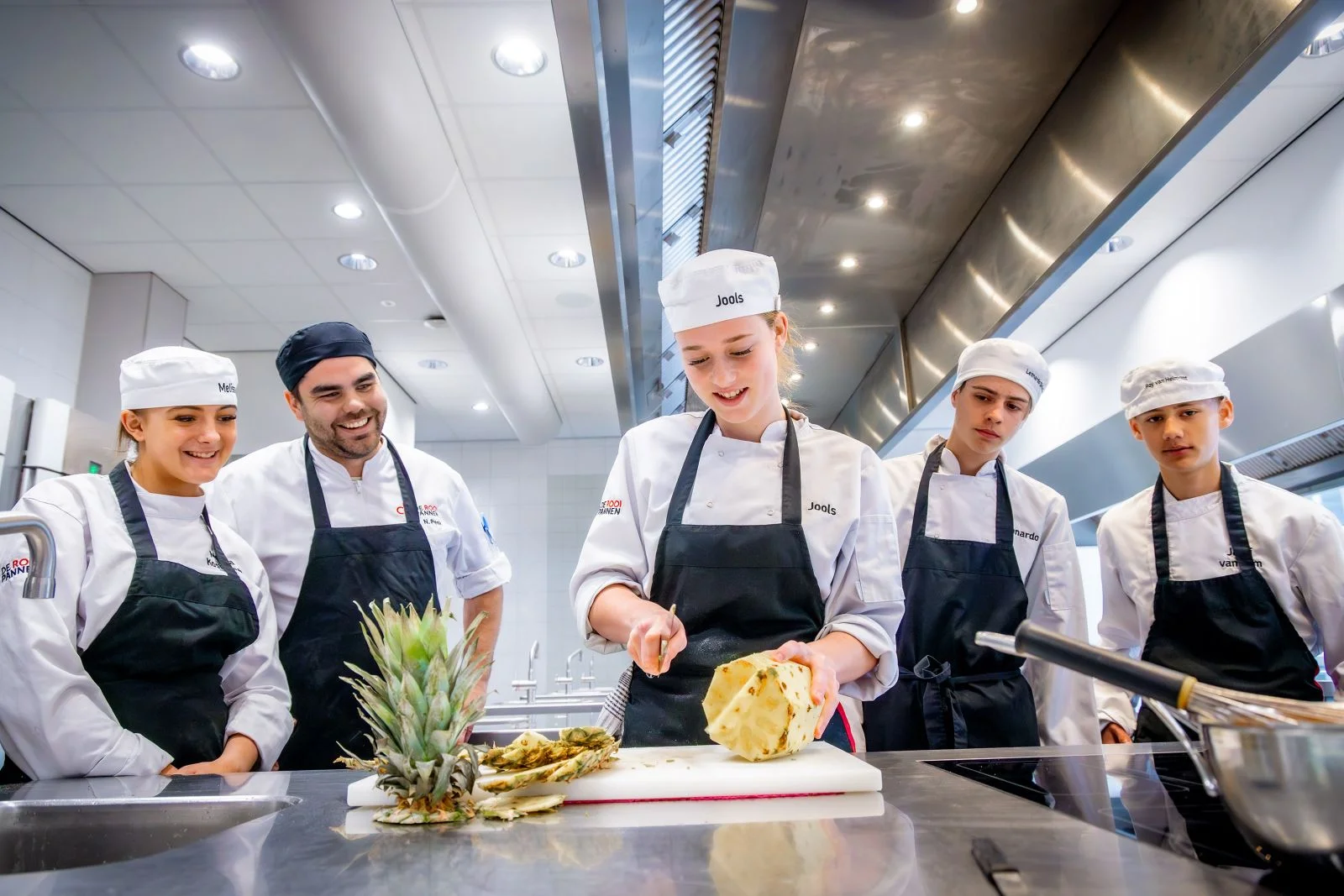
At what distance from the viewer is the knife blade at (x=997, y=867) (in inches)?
23.8

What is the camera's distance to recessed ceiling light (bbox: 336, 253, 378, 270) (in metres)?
4.89

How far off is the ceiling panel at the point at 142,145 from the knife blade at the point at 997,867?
13.1ft

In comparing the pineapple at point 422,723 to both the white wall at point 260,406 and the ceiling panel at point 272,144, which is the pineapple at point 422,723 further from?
the white wall at point 260,406

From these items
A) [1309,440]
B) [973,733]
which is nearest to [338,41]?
[973,733]

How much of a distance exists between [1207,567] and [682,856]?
1.93 m

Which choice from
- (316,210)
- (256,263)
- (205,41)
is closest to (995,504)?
(205,41)

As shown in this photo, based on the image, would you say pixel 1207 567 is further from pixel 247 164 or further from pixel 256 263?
pixel 256 263

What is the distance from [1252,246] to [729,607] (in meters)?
2.71

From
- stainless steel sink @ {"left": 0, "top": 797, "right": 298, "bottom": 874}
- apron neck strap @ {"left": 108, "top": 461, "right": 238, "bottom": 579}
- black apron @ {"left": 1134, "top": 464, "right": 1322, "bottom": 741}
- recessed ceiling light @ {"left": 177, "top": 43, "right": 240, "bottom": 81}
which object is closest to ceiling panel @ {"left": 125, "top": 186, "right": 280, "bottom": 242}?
recessed ceiling light @ {"left": 177, "top": 43, "right": 240, "bottom": 81}

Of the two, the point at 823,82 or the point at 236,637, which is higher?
the point at 823,82

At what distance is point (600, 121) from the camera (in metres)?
1.84

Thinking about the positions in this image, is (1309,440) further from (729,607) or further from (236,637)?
(236,637)

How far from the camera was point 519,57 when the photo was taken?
3.31 meters

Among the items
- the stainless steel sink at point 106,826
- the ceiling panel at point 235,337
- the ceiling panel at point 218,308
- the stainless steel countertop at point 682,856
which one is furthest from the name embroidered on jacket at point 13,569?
the ceiling panel at point 235,337
